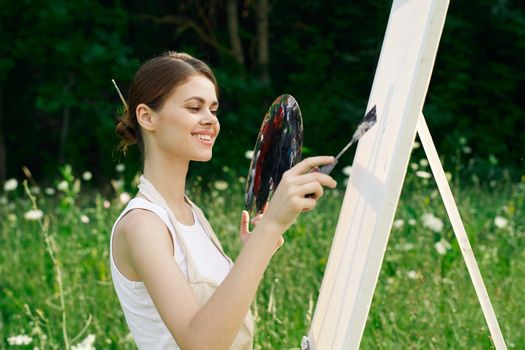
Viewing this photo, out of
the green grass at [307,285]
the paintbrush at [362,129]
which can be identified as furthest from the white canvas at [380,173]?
the green grass at [307,285]

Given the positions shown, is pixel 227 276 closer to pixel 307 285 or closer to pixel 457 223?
pixel 457 223

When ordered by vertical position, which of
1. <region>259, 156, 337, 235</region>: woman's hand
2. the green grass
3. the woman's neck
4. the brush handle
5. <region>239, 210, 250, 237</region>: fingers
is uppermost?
the brush handle

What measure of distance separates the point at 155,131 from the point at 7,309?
8.25ft

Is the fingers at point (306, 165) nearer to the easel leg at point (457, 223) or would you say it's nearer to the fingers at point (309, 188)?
the fingers at point (309, 188)

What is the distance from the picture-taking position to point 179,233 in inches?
62.9

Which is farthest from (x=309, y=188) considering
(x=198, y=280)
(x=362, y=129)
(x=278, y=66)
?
(x=278, y=66)

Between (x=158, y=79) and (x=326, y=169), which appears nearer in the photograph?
(x=326, y=169)

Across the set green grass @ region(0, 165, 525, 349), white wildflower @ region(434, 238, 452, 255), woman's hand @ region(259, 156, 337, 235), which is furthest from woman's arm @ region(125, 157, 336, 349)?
white wildflower @ region(434, 238, 452, 255)

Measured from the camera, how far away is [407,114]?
1131 mm

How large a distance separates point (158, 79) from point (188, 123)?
4.6 inches

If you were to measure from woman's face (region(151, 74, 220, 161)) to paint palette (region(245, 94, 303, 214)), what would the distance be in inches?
4.0

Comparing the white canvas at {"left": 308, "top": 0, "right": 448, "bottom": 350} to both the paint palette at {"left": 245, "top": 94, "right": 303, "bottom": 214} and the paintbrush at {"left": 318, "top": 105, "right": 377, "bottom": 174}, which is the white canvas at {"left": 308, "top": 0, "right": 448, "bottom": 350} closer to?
the paintbrush at {"left": 318, "top": 105, "right": 377, "bottom": 174}

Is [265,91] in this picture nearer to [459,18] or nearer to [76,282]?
[459,18]

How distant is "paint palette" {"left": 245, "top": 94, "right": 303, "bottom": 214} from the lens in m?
1.51
